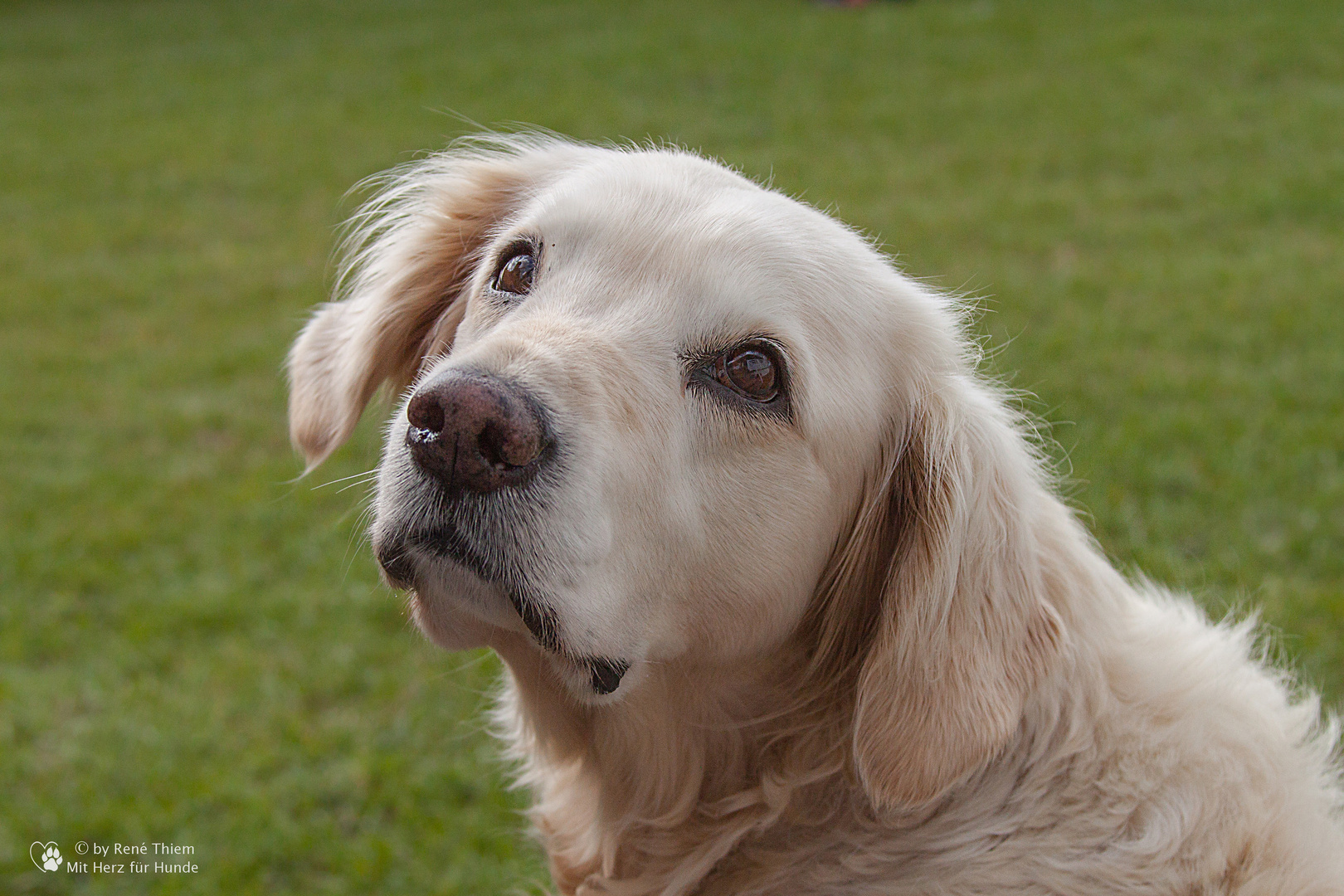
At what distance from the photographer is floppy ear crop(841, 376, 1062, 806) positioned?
216cm

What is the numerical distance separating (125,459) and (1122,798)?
19.0 ft

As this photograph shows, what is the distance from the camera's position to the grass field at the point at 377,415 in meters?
4.12

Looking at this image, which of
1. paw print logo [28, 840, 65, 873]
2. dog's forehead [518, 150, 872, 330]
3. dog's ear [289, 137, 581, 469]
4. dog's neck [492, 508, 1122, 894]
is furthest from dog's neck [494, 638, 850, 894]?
paw print logo [28, 840, 65, 873]

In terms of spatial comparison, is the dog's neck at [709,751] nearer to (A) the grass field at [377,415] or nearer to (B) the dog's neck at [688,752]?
(B) the dog's neck at [688,752]

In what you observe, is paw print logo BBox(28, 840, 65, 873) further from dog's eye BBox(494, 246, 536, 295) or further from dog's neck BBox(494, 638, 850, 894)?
dog's eye BBox(494, 246, 536, 295)

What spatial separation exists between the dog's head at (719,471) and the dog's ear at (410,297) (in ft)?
1.14

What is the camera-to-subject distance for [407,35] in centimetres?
1681

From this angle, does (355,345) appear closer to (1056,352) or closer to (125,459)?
(125,459)

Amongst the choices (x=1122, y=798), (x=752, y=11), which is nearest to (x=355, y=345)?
(x=1122, y=798)

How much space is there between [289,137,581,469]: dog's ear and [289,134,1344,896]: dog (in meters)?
0.40

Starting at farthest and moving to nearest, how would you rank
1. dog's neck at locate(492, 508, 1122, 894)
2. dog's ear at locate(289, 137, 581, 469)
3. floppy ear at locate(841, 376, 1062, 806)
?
dog's ear at locate(289, 137, 581, 469) → dog's neck at locate(492, 508, 1122, 894) → floppy ear at locate(841, 376, 1062, 806)

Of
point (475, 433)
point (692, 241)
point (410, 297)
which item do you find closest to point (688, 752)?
point (475, 433)

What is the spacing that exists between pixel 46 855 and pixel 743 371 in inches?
120

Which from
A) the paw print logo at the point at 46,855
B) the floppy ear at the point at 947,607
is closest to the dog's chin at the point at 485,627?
the floppy ear at the point at 947,607
